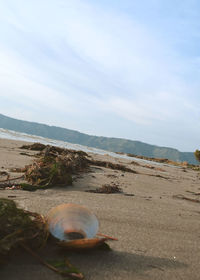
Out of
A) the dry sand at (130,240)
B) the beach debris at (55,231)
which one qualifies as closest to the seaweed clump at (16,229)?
the beach debris at (55,231)

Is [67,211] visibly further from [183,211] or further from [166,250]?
[183,211]

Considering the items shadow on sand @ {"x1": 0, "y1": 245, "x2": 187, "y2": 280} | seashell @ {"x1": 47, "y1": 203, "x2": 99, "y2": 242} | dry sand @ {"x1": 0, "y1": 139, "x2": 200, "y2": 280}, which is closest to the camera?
shadow on sand @ {"x1": 0, "y1": 245, "x2": 187, "y2": 280}

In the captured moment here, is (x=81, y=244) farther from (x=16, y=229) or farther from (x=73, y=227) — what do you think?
(x=16, y=229)

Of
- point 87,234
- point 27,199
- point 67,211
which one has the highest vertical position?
point 67,211

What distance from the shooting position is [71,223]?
5.44 ft

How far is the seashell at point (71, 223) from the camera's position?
1.65m

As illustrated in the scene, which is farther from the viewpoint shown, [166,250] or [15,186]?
[15,186]

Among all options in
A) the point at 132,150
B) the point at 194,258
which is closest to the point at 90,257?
the point at 194,258

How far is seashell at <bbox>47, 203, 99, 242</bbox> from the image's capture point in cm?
165

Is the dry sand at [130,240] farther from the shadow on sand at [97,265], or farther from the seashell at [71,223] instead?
the seashell at [71,223]

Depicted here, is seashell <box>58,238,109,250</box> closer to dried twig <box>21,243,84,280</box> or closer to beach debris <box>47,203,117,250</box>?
beach debris <box>47,203,117,250</box>

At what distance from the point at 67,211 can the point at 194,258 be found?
1.19 meters

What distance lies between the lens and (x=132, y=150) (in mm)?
187250

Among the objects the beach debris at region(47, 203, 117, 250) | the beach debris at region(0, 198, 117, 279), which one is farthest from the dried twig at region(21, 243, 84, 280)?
the beach debris at region(47, 203, 117, 250)
